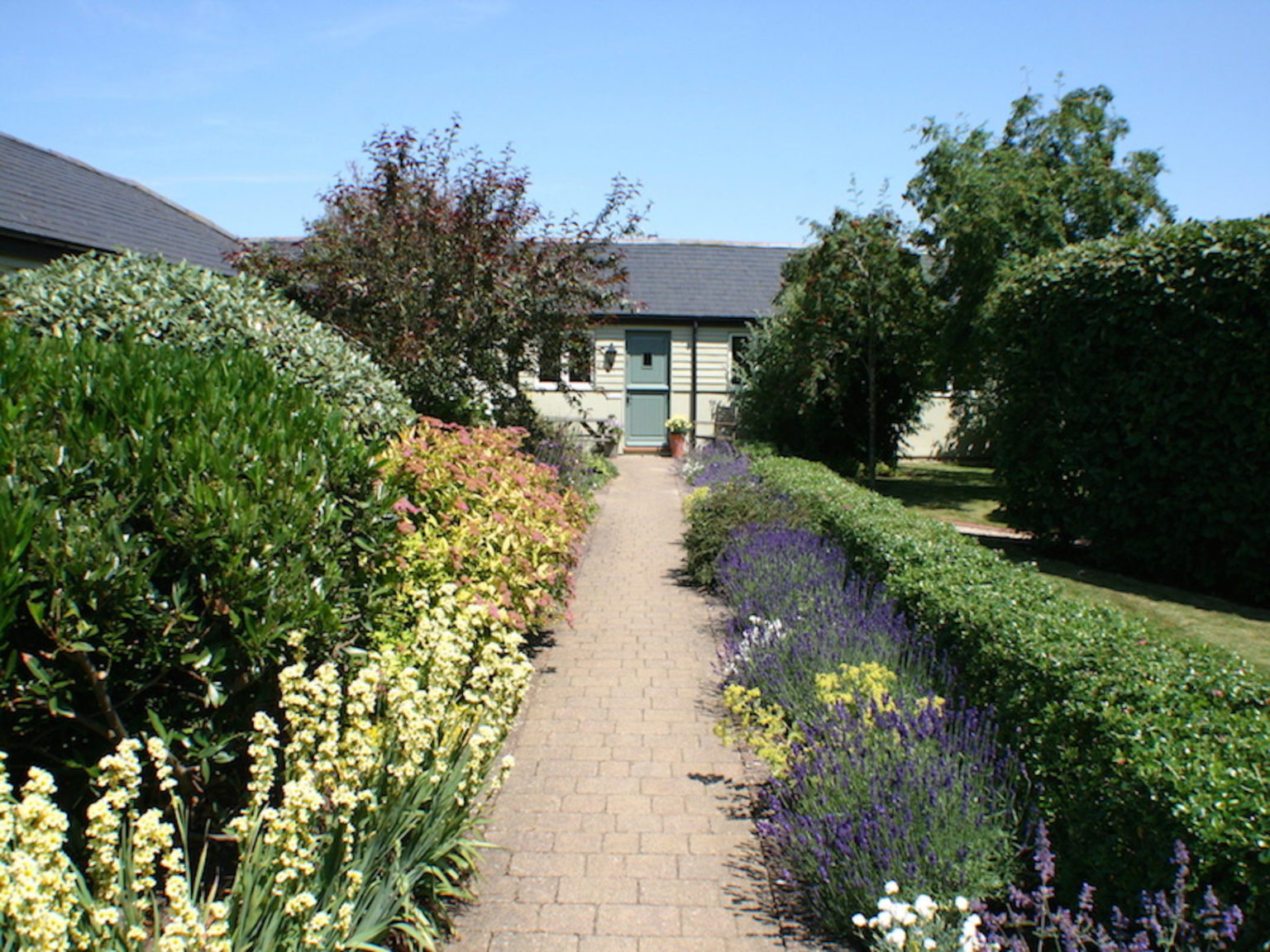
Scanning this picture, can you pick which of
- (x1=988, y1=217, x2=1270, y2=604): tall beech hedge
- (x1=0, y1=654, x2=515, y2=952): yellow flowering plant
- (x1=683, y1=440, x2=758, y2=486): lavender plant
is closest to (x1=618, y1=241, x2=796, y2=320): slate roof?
(x1=683, y1=440, x2=758, y2=486): lavender plant

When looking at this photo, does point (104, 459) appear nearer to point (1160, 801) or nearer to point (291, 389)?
point (291, 389)

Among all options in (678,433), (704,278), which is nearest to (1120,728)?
(678,433)

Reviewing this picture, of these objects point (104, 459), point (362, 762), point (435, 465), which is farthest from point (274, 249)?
point (362, 762)

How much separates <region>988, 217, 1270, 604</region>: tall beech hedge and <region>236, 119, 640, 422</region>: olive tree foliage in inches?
211

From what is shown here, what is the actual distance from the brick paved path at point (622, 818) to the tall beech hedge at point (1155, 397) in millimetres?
4693

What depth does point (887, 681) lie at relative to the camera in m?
4.85

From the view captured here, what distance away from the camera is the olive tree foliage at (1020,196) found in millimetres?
14883

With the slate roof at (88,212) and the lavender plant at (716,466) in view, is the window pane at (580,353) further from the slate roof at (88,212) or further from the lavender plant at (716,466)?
the slate roof at (88,212)

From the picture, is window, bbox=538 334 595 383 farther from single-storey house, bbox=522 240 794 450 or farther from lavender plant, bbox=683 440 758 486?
single-storey house, bbox=522 240 794 450

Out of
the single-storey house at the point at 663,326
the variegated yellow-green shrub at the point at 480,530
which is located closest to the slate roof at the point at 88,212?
the single-storey house at the point at 663,326

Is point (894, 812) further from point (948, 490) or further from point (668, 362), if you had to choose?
point (668, 362)

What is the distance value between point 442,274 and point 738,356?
45.4 ft

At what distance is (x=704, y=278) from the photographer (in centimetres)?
2545

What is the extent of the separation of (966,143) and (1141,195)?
2.89 meters
